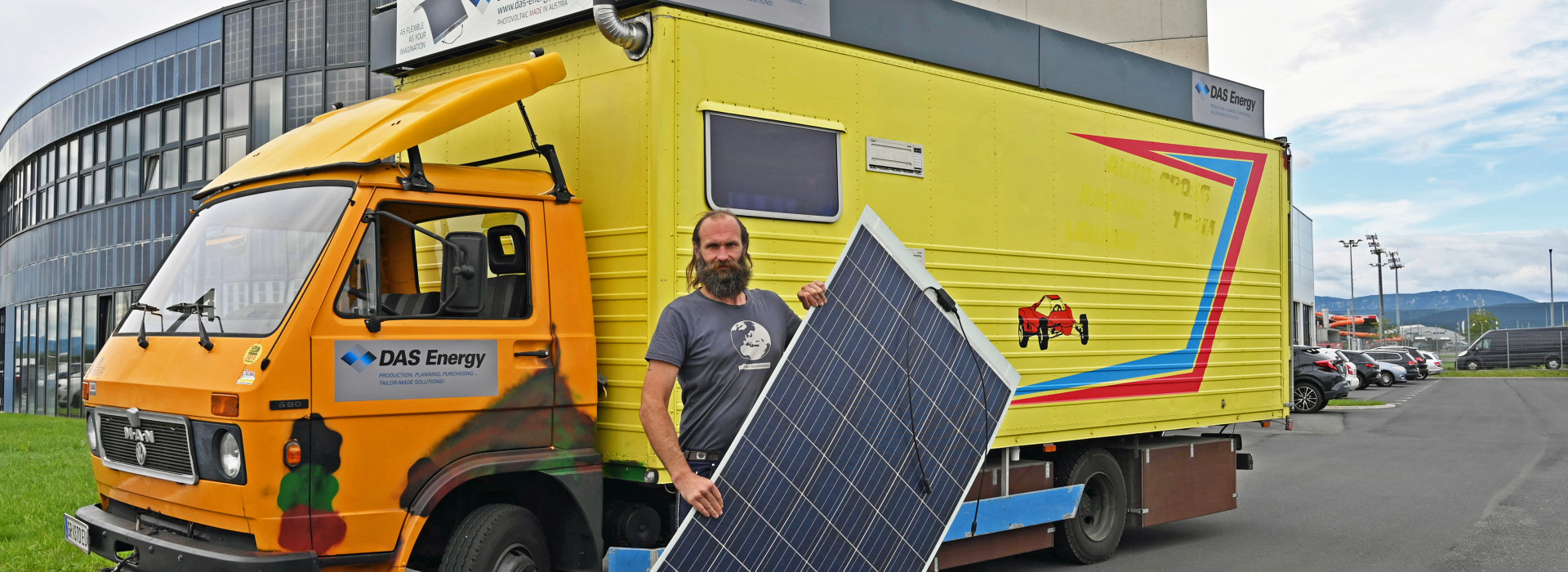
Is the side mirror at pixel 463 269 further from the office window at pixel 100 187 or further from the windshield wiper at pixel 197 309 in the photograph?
the office window at pixel 100 187

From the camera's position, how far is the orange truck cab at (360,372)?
14.4 feet

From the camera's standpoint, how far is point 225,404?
14.2ft

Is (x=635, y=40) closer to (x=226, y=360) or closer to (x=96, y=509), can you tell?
(x=226, y=360)

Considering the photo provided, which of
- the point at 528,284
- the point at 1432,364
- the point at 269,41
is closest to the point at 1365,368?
the point at 1432,364

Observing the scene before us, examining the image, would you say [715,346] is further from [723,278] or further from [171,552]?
[171,552]

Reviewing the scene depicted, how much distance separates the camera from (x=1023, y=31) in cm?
Answer: 746

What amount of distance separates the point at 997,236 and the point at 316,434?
4261mm

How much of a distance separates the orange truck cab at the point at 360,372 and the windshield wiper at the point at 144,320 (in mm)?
18

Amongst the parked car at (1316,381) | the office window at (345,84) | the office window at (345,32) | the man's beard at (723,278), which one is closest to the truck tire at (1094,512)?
the man's beard at (723,278)

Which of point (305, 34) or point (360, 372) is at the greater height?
point (305, 34)

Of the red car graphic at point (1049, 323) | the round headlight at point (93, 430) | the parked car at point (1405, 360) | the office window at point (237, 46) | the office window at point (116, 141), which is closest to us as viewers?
the round headlight at point (93, 430)

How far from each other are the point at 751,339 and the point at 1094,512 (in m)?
5.06

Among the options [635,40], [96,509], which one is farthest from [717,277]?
[96,509]

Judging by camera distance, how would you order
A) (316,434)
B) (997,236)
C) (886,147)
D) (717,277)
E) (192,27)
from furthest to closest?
(192,27), (997,236), (886,147), (316,434), (717,277)
